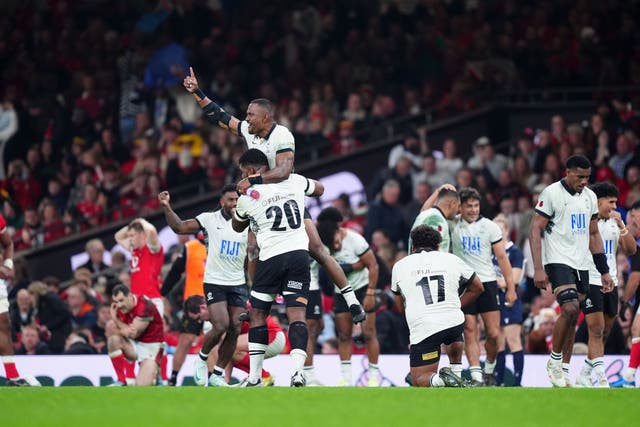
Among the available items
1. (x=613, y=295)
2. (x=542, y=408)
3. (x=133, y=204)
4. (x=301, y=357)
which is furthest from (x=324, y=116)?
(x=542, y=408)

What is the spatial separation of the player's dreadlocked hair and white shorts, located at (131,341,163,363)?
459cm

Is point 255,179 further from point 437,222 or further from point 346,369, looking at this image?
point 346,369

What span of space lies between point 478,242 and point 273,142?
131 inches

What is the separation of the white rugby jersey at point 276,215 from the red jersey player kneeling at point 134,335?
391 cm

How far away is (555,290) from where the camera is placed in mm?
14164

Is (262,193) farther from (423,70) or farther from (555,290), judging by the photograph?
(423,70)

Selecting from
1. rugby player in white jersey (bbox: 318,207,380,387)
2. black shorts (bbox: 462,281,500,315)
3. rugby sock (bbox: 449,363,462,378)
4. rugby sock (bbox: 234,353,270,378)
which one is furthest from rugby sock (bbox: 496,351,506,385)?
rugby sock (bbox: 234,353,270,378)

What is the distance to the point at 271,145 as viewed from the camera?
13.4 meters

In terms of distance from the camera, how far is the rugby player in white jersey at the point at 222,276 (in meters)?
15.0

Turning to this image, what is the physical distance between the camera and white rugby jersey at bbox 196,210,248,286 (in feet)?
50.1

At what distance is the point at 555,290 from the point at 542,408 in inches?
141

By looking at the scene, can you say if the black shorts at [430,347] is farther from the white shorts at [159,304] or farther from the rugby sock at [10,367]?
the white shorts at [159,304]

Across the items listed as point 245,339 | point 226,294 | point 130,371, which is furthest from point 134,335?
point 226,294

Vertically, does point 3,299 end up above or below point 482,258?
below
